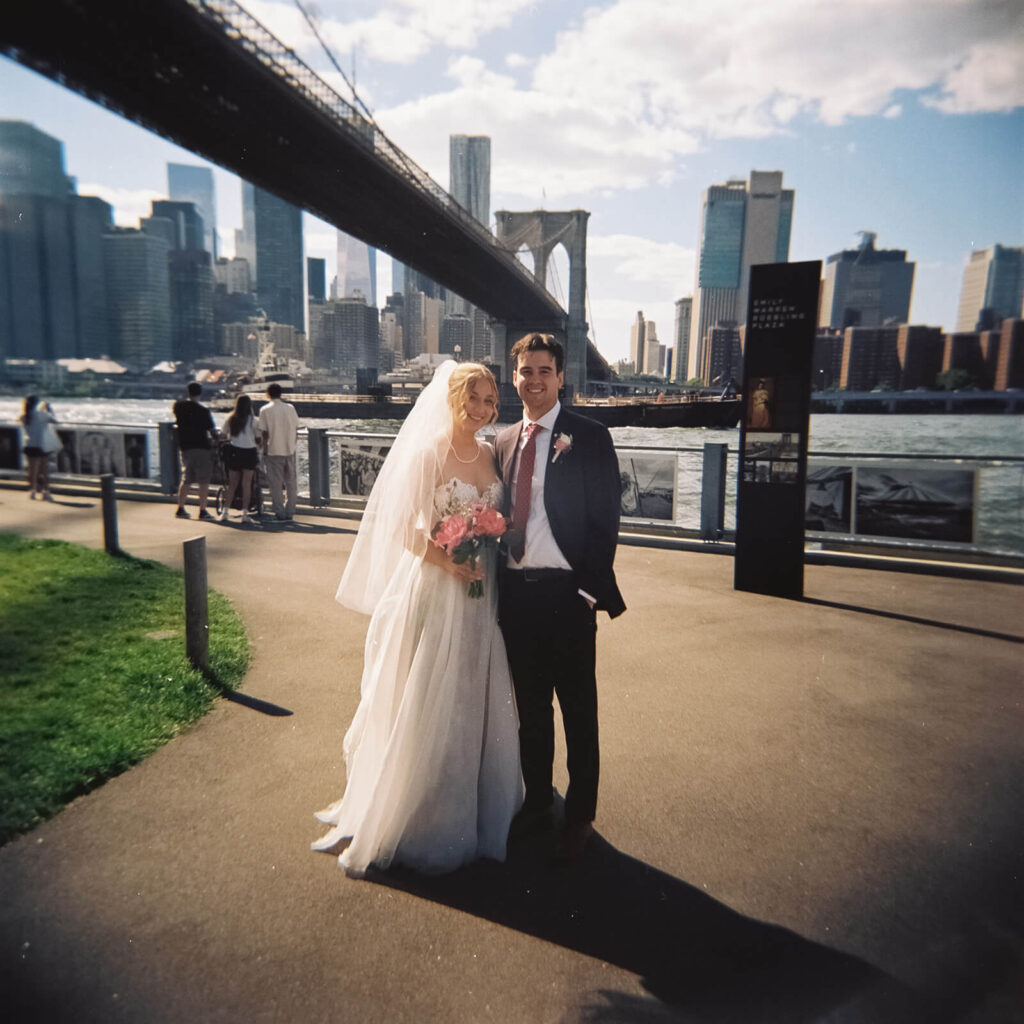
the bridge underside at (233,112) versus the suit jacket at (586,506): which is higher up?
the bridge underside at (233,112)

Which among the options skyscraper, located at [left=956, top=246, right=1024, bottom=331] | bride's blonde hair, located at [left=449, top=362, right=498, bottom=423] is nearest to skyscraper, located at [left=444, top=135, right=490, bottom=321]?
skyscraper, located at [left=956, top=246, right=1024, bottom=331]

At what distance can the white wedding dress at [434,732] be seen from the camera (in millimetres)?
2488

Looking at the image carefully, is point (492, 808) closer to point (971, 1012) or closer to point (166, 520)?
point (971, 1012)

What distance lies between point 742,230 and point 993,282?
55.3ft

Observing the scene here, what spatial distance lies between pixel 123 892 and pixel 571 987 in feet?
4.84

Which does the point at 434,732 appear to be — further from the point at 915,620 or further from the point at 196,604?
the point at 915,620

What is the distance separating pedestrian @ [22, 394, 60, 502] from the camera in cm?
1072

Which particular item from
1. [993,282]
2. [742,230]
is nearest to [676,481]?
[993,282]

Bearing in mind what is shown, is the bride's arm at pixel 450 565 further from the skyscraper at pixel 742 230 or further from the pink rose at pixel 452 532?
the skyscraper at pixel 742 230

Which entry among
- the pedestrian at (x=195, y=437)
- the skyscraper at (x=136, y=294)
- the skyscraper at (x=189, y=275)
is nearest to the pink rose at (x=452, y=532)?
the skyscraper at (x=136, y=294)

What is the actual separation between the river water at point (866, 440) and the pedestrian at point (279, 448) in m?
1.16

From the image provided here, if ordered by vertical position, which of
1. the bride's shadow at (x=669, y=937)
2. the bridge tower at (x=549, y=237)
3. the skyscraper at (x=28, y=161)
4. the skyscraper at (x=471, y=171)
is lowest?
the bride's shadow at (x=669, y=937)

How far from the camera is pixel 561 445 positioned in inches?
102

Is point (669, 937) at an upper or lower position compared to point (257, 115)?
lower
